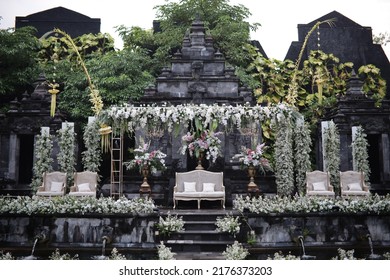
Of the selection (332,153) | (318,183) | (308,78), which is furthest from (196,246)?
(308,78)

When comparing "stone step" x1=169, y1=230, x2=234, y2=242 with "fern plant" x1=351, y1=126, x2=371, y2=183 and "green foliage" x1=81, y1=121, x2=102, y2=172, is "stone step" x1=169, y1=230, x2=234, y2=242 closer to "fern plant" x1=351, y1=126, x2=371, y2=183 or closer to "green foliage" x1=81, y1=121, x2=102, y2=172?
"green foliage" x1=81, y1=121, x2=102, y2=172

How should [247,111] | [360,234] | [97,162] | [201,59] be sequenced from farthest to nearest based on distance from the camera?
[201,59] < [97,162] < [247,111] < [360,234]

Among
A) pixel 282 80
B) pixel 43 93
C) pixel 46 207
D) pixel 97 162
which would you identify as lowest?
pixel 46 207

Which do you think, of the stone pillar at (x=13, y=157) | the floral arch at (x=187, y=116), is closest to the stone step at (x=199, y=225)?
the floral arch at (x=187, y=116)

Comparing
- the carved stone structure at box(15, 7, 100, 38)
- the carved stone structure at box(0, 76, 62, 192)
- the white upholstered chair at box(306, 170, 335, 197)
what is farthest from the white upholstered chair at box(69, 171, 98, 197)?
the carved stone structure at box(15, 7, 100, 38)

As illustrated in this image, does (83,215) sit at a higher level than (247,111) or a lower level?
lower

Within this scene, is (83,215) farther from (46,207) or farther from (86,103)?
(86,103)

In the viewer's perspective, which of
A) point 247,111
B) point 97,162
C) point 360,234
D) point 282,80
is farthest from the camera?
point 282,80

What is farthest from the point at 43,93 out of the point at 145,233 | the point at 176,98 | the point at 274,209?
the point at 274,209

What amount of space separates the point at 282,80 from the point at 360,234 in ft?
36.6

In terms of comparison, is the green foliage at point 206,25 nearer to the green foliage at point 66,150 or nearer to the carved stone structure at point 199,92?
the carved stone structure at point 199,92

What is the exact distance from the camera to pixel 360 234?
26.7ft

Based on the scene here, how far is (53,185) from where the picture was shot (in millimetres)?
12680

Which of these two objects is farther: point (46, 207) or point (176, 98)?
point (176, 98)
